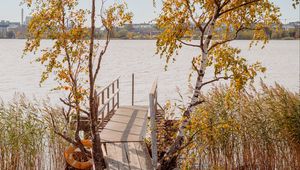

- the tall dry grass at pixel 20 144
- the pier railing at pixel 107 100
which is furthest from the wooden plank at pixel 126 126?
the tall dry grass at pixel 20 144

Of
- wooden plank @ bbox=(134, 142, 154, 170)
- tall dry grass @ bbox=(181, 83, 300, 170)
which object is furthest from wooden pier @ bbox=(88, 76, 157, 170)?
tall dry grass @ bbox=(181, 83, 300, 170)

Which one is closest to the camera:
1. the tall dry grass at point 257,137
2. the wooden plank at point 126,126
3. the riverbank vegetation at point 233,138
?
the riverbank vegetation at point 233,138

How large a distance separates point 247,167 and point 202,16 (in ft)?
15.0

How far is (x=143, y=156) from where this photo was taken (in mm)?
11797

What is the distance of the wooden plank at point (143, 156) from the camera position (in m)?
11.3

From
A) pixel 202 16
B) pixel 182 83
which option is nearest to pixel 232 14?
pixel 202 16

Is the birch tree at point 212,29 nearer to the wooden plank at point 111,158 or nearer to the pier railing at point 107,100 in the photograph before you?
the wooden plank at point 111,158

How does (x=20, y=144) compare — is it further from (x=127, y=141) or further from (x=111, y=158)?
(x=127, y=141)

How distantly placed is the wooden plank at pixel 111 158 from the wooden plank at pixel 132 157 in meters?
0.34

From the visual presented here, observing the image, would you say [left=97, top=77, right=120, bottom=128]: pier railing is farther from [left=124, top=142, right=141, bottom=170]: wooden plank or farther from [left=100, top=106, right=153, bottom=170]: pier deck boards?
[left=124, top=142, right=141, bottom=170]: wooden plank

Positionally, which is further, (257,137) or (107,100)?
(107,100)

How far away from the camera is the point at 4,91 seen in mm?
42312

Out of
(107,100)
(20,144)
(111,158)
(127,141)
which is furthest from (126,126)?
(20,144)

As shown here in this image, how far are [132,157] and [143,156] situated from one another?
28 centimetres
